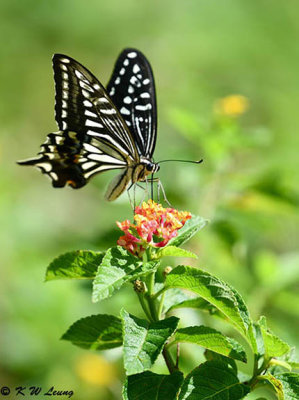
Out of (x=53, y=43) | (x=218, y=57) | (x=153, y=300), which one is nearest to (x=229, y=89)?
(x=218, y=57)

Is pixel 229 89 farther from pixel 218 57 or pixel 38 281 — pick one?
pixel 38 281

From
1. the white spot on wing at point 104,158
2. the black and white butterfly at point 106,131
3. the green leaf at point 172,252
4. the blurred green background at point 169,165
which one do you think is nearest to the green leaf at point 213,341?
the green leaf at point 172,252

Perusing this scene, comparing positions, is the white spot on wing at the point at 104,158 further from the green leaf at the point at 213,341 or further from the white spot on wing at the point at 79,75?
the green leaf at the point at 213,341

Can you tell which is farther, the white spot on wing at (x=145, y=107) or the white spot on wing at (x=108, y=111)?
the white spot on wing at (x=145, y=107)

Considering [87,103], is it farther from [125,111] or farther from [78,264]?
[78,264]

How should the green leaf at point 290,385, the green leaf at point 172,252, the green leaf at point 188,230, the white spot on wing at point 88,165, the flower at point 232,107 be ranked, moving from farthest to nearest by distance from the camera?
the flower at point 232,107 < the white spot on wing at point 88,165 < the green leaf at point 188,230 < the green leaf at point 172,252 < the green leaf at point 290,385

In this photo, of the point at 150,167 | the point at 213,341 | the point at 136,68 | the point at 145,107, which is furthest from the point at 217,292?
the point at 136,68

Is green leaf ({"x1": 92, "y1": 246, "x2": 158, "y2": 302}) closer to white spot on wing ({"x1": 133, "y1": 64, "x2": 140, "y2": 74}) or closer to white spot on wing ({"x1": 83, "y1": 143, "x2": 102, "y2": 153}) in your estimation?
white spot on wing ({"x1": 83, "y1": 143, "x2": 102, "y2": 153})
